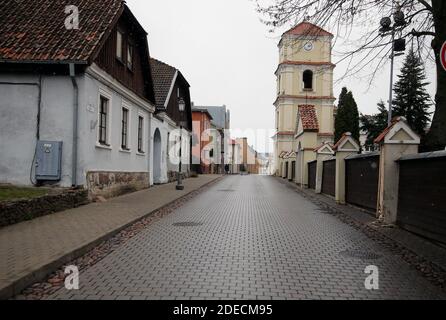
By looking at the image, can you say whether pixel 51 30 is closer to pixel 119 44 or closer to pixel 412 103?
pixel 119 44

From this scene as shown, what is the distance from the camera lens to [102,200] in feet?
48.1

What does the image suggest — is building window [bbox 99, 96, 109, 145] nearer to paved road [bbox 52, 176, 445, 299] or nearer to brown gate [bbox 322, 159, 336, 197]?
paved road [bbox 52, 176, 445, 299]

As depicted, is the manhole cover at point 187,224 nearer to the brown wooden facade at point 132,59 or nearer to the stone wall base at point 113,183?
the stone wall base at point 113,183

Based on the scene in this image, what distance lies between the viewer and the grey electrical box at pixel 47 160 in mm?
13023

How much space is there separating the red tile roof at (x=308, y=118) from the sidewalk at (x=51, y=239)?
61.0ft

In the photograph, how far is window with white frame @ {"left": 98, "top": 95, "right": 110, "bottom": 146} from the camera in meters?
15.5

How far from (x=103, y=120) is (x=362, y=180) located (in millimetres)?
9343

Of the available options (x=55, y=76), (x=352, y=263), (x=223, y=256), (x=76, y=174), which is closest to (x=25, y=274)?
(x=223, y=256)

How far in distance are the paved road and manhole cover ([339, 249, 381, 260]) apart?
0.02 meters

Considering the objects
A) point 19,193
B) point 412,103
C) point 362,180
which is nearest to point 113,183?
point 19,193

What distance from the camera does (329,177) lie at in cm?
1919

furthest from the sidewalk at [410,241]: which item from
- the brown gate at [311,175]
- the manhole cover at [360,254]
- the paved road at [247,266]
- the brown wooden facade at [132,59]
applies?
the brown gate at [311,175]
